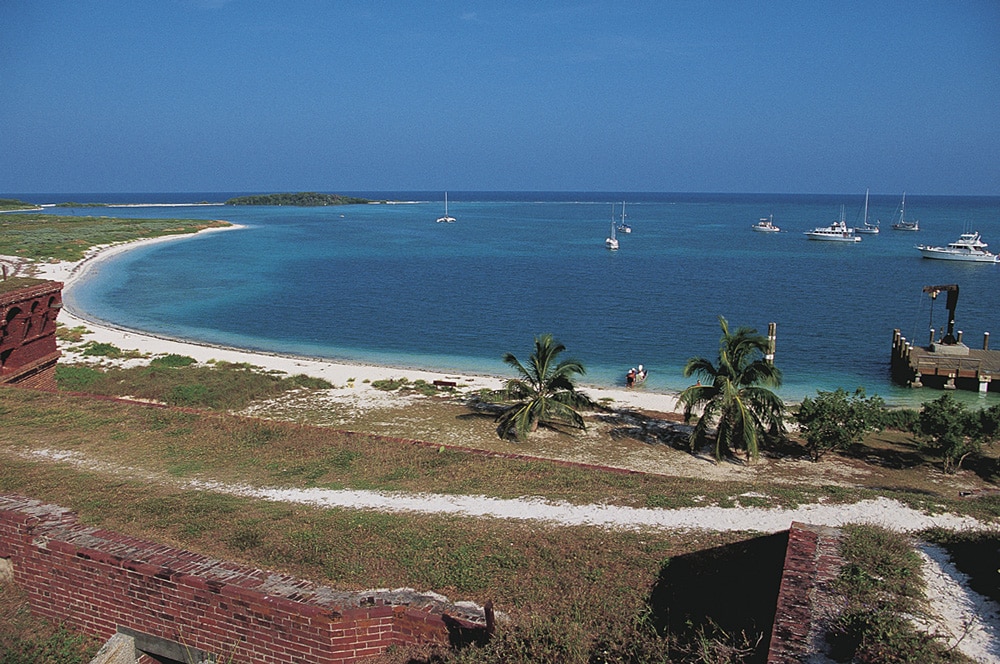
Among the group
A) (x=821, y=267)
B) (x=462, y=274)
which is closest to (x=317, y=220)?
(x=462, y=274)

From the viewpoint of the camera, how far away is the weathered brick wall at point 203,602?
7.71 m

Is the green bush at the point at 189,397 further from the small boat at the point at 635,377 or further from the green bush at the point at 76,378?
the small boat at the point at 635,377

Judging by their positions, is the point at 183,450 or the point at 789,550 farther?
the point at 183,450

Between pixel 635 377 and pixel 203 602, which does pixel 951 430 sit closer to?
pixel 635 377

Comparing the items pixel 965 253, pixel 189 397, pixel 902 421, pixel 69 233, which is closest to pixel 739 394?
pixel 902 421

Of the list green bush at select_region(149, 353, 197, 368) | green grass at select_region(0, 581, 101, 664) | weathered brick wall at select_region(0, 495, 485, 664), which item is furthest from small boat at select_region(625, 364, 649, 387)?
green grass at select_region(0, 581, 101, 664)

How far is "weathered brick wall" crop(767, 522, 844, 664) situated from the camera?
7066 millimetres

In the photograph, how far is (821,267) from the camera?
262 ft

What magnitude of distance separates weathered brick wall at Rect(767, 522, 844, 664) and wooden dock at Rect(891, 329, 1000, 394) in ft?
90.0

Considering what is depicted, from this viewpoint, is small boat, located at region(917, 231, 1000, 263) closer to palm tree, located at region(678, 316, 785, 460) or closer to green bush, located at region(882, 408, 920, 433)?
green bush, located at region(882, 408, 920, 433)

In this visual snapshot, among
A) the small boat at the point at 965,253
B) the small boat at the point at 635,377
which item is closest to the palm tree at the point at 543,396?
the small boat at the point at 635,377

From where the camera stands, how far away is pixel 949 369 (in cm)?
3297

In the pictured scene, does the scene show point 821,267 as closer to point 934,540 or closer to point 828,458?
point 828,458

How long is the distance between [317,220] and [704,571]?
16016 centimetres
